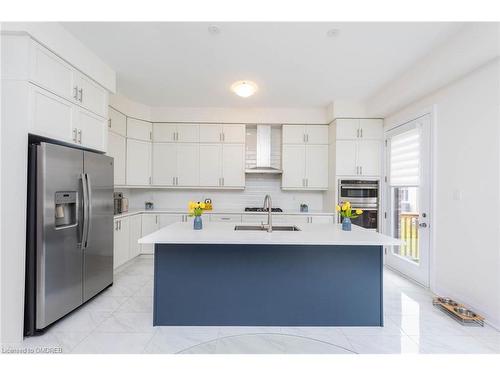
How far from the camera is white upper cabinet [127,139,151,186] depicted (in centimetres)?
411

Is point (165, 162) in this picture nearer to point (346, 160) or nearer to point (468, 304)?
point (346, 160)

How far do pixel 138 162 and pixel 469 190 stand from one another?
15.0 feet

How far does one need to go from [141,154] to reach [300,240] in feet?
11.4

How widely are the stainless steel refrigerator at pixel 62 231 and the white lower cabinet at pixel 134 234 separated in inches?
43.8

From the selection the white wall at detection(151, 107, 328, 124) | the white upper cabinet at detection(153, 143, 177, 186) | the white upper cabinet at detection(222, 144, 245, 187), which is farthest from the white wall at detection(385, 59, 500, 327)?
the white upper cabinet at detection(153, 143, 177, 186)

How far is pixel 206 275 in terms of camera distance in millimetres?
2199

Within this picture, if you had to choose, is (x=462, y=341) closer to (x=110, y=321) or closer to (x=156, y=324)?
(x=156, y=324)

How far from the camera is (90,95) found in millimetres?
2691

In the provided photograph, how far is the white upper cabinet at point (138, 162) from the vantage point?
13.5 feet

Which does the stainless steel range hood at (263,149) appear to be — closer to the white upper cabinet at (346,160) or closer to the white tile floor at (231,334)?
the white upper cabinet at (346,160)

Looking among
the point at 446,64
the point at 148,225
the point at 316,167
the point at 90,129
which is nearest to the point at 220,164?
the point at 148,225

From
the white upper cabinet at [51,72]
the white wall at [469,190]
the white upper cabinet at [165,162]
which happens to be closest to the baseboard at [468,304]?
the white wall at [469,190]

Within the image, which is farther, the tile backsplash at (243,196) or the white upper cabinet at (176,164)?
the tile backsplash at (243,196)
